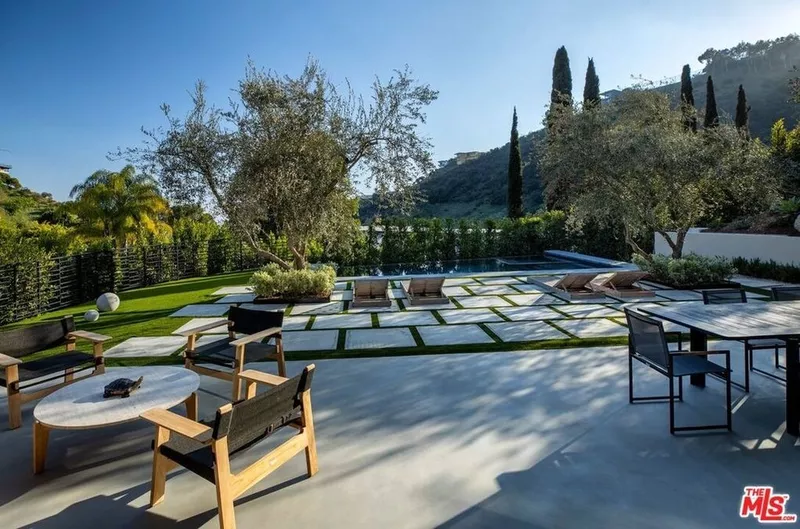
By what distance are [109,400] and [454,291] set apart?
820 centimetres

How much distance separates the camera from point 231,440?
87.6 inches

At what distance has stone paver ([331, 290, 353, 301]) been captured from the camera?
9.66 meters

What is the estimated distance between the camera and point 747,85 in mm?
51906

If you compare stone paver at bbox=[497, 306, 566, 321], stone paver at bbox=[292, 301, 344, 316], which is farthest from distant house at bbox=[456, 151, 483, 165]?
stone paver at bbox=[497, 306, 566, 321]

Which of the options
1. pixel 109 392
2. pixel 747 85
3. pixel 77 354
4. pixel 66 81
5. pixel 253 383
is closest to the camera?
pixel 109 392

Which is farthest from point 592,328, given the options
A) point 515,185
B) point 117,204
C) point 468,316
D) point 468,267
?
point 117,204

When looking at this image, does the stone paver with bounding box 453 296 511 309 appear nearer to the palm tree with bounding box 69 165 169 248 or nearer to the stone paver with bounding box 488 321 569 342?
the stone paver with bounding box 488 321 569 342

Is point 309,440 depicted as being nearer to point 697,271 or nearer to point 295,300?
point 295,300

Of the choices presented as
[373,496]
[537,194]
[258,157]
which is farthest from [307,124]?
[537,194]

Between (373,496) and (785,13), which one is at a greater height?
(785,13)

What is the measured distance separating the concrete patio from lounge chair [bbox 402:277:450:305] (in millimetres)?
4673

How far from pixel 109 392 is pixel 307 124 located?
654 cm

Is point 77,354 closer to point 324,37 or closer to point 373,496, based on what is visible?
point 373,496

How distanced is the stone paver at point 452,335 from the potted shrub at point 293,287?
11.5 ft
